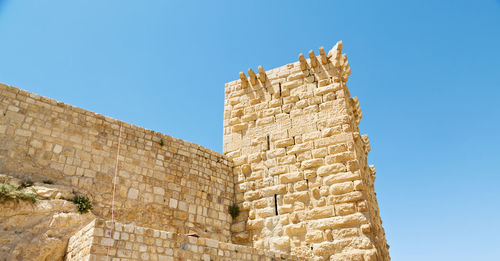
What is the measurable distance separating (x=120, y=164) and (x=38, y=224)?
1.91 metres

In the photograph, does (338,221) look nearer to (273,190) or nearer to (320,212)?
A: (320,212)

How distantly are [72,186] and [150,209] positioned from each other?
1459 millimetres

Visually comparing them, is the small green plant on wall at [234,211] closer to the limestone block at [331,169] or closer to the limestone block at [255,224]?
the limestone block at [255,224]

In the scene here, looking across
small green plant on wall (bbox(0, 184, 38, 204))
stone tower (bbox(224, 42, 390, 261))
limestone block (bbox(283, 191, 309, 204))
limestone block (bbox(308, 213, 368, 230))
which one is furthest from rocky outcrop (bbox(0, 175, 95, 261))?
limestone block (bbox(308, 213, 368, 230))

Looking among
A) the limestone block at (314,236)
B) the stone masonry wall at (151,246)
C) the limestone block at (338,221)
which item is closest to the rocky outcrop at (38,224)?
the stone masonry wall at (151,246)

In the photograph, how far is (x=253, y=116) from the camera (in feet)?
31.1

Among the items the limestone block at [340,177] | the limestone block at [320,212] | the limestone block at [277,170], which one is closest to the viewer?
the limestone block at [320,212]

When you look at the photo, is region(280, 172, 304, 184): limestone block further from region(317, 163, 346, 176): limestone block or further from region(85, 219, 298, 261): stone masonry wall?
region(85, 219, 298, 261): stone masonry wall

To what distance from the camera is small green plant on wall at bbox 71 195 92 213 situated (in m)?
6.30

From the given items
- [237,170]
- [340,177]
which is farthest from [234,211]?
[340,177]

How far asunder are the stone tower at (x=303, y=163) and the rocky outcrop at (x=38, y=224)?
3.59 metres

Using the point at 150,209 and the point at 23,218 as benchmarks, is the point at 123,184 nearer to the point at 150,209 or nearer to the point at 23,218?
the point at 150,209

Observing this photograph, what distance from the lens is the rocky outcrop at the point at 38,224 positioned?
17.7 ft

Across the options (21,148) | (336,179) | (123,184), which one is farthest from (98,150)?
(336,179)
